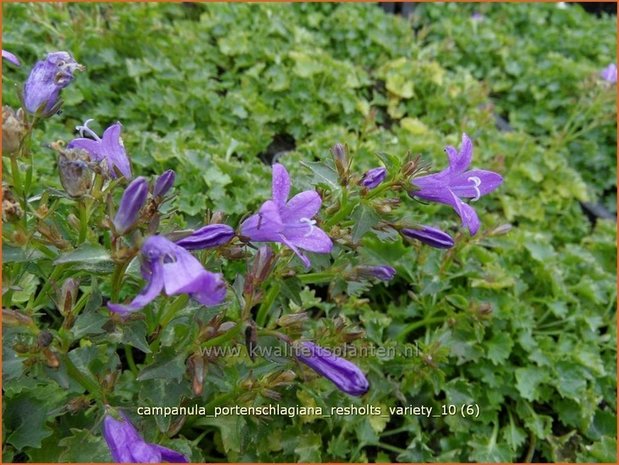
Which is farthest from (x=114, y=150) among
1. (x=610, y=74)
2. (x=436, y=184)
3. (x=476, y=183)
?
(x=610, y=74)

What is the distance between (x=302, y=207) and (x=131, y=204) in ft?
1.22

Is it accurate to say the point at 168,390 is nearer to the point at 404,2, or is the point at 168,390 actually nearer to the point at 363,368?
the point at 363,368

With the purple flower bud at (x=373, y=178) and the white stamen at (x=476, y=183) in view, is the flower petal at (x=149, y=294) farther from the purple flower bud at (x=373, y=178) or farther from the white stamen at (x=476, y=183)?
the white stamen at (x=476, y=183)

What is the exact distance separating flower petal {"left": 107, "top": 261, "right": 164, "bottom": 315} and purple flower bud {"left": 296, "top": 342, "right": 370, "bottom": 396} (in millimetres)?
440

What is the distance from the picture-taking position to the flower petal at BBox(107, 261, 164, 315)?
114 centimetres

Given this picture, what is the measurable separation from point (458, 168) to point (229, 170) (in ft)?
4.56

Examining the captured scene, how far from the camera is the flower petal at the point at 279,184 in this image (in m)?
1.33

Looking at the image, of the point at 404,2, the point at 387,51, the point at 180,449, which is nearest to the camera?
the point at 180,449

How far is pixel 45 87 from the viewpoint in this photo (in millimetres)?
1512

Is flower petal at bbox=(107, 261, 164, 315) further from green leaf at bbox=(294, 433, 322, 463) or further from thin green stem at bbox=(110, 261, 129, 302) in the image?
green leaf at bbox=(294, 433, 322, 463)

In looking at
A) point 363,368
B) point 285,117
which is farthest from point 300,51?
point 363,368

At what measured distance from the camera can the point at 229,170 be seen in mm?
2676

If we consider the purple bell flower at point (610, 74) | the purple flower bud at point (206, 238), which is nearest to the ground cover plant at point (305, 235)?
the purple flower bud at point (206, 238)

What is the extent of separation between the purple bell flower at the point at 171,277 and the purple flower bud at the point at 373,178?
502 millimetres
